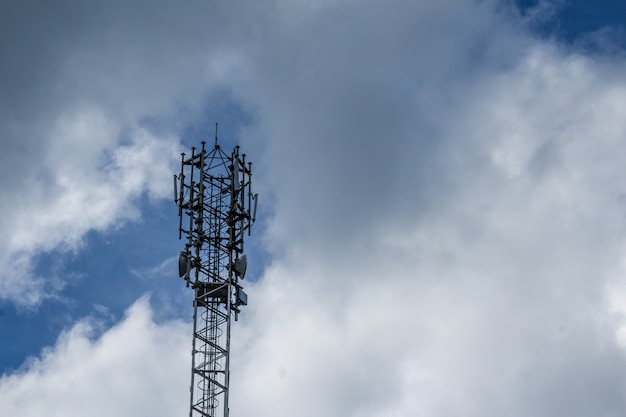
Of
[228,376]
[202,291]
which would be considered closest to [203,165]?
[202,291]

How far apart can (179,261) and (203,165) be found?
21.6 ft

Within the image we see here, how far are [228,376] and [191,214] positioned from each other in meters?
10.2

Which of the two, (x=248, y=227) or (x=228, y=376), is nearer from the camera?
(x=228, y=376)

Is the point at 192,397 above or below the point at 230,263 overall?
below

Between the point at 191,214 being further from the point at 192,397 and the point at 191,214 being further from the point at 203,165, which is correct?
the point at 192,397

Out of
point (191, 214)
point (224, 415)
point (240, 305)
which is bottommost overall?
point (224, 415)

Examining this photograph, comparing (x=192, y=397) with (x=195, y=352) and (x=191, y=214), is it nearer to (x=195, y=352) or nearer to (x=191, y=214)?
(x=195, y=352)

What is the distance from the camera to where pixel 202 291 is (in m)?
82.7

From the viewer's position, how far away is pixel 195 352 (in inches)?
3189

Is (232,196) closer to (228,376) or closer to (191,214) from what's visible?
(191,214)

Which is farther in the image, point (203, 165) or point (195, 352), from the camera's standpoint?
point (203, 165)

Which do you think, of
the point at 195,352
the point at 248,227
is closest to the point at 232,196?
the point at 248,227

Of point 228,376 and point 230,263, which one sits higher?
point 230,263

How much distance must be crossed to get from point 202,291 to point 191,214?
15.8 feet
